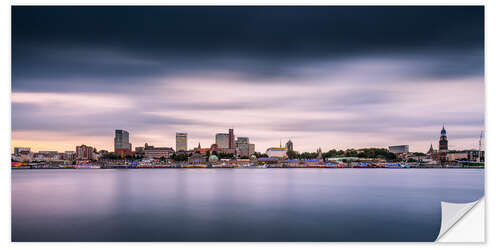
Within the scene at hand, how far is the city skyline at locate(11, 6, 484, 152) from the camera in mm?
5680

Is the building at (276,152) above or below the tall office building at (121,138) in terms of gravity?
below

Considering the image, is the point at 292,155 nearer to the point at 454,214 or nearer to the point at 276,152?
the point at 276,152

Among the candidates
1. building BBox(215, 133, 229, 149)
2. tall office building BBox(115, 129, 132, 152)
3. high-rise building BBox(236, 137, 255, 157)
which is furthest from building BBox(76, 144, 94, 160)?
high-rise building BBox(236, 137, 255, 157)

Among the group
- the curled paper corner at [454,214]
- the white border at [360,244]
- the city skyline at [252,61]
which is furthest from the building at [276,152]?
the white border at [360,244]

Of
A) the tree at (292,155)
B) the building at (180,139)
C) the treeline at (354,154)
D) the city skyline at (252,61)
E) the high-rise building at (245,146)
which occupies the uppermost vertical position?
the city skyline at (252,61)

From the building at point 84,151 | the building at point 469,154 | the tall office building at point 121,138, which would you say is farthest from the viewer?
the building at point 84,151

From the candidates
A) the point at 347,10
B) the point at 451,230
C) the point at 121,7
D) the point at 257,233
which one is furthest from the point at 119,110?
the point at 451,230

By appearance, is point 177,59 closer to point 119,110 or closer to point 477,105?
point 119,110

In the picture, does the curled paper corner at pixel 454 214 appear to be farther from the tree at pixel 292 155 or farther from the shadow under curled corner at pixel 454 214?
the tree at pixel 292 155

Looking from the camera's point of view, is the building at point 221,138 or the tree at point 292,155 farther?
the tree at point 292,155

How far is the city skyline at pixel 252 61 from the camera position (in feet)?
18.6

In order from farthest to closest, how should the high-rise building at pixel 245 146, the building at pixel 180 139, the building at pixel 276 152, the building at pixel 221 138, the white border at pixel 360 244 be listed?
1. the building at pixel 276 152
2. the high-rise building at pixel 245 146
3. the building at pixel 221 138
4. the building at pixel 180 139
5. the white border at pixel 360 244
